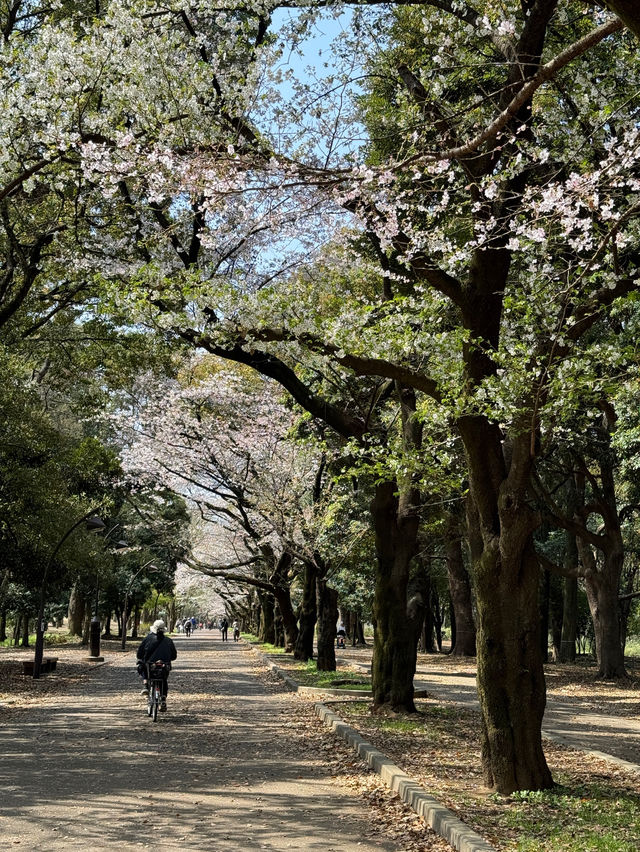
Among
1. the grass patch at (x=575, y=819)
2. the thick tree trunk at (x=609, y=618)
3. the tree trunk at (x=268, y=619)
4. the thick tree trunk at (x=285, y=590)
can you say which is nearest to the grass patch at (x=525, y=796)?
the grass patch at (x=575, y=819)

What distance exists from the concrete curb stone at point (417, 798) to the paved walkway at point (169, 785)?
17.8 inches

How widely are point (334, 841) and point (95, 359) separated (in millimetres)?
16325

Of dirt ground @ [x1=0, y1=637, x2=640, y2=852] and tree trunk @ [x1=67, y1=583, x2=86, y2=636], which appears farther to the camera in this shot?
tree trunk @ [x1=67, y1=583, x2=86, y2=636]

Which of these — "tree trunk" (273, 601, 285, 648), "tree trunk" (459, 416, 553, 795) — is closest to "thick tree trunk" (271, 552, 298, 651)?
"tree trunk" (273, 601, 285, 648)

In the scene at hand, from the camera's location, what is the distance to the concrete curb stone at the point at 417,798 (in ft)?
19.6

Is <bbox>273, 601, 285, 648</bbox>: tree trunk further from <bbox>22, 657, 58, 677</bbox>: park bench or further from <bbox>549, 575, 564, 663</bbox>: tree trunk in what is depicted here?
<bbox>22, 657, 58, 677</bbox>: park bench

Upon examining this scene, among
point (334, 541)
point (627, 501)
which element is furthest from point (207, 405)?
point (627, 501)

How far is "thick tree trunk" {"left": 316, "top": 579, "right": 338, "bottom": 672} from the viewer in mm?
24323

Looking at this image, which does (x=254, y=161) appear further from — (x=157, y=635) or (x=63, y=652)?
(x=63, y=652)

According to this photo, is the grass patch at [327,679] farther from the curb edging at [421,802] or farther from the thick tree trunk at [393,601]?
Answer: the curb edging at [421,802]

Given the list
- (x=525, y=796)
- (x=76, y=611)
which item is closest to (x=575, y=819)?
(x=525, y=796)

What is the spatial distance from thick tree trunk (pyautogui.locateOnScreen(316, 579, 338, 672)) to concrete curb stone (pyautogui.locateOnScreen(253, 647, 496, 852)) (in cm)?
1195

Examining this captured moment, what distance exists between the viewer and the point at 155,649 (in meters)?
14.6

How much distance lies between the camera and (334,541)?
23.5m
